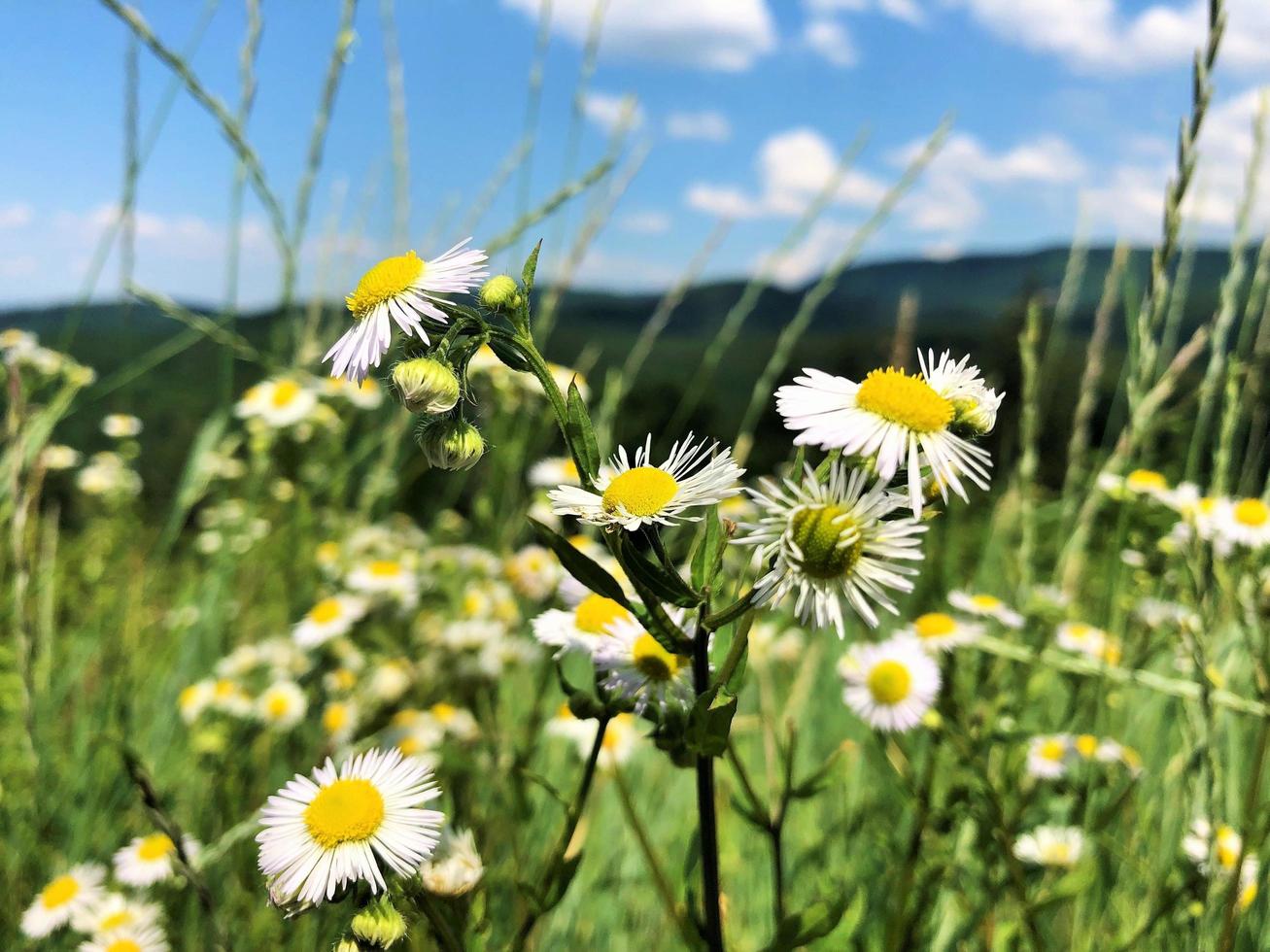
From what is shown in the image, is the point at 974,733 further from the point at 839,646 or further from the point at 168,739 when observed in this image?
the point at 168,739

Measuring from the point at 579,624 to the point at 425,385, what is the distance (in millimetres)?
322

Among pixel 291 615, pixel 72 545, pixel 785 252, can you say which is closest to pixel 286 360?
pixel 291 615

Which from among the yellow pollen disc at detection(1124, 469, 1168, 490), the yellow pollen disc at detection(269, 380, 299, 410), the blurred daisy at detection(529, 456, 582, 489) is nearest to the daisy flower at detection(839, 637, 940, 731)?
the yellow pollen disc at detection(1124, 469, 1168, 490)

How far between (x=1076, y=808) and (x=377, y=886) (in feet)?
2.82

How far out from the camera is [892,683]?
39.6 inches

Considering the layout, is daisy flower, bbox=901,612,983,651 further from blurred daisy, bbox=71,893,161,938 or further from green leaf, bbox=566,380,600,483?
blurred daisy, bbox=71,893,161,938

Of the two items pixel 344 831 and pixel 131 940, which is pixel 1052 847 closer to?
pixel 344 831

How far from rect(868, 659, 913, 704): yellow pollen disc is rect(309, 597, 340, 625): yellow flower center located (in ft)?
2.98

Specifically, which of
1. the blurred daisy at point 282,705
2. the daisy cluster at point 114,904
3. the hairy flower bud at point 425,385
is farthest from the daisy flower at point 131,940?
the hairy flower bud at point 425,385

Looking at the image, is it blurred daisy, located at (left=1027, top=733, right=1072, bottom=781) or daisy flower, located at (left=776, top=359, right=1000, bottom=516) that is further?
blurred daisy, located at (left=1027, top=733, right=1072, bottom=781)

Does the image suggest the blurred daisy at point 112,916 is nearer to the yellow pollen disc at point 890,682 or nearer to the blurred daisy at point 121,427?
the yellow pollen disc at point 890,682

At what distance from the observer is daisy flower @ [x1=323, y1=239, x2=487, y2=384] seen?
0.45 meters

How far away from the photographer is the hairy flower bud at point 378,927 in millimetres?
460

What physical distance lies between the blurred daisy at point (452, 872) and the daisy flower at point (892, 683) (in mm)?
510
